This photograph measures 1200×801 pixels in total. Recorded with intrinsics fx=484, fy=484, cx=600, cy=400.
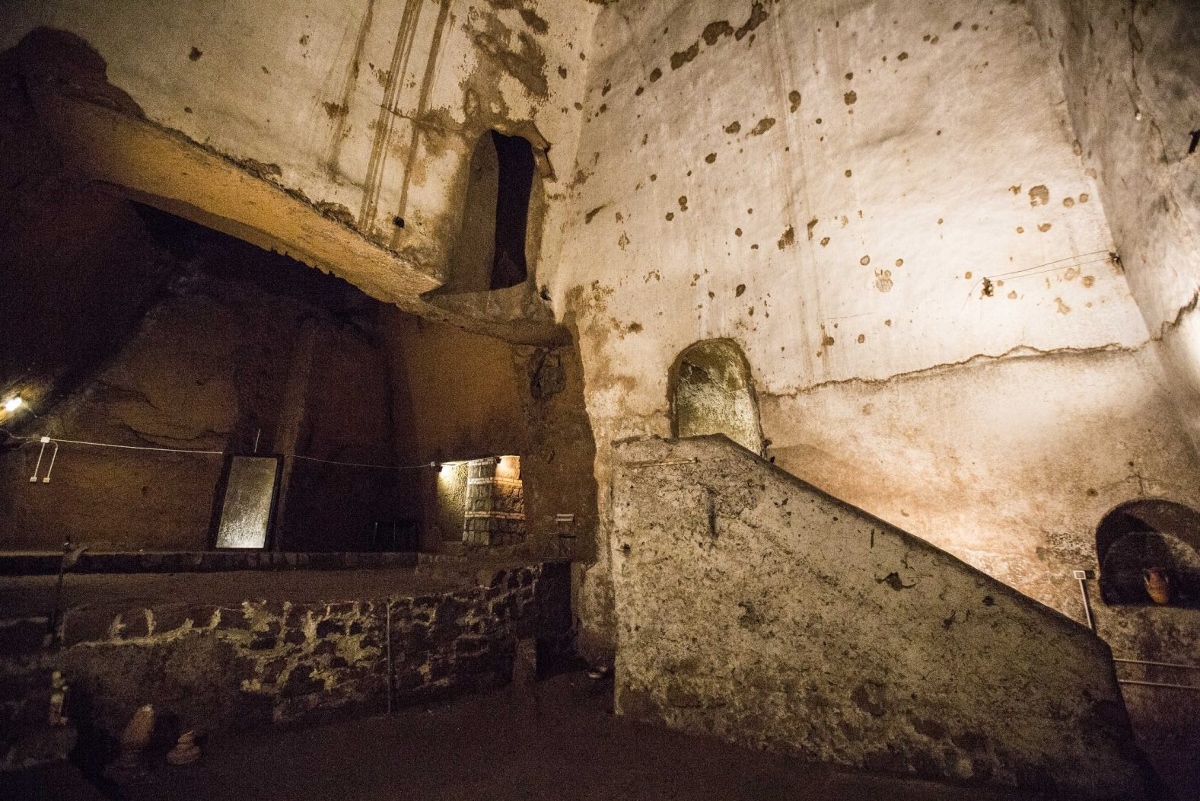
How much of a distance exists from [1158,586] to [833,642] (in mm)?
2030

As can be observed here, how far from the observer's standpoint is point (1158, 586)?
2619 millimetres

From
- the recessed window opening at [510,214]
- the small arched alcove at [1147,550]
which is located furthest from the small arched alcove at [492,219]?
the small arched alcove at [1147,550]

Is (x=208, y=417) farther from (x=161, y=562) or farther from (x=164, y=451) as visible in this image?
(x=161, y=562)

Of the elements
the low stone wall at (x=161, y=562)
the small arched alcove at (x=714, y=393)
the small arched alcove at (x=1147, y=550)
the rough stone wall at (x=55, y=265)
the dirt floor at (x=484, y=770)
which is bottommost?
the dirt floor at (x=484, y=770)

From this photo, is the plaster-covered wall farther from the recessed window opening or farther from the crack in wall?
the recessed window opening

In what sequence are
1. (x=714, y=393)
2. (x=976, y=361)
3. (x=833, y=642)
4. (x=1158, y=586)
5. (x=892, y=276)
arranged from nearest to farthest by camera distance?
(x=833, y=642) → (x=1158, y=586) → (x=976, y=361) → (x=892, y=276) → (x=714, y=393)

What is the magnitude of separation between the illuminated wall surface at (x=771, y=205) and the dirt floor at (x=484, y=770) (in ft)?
3.36

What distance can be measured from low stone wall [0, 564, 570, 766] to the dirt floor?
7.0 inches

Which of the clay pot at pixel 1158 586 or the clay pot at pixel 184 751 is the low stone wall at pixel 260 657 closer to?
the clay pot at pixel 184 751

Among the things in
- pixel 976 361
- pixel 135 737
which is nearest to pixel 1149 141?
pixel 976 361

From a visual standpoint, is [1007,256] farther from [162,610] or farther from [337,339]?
[337,339]

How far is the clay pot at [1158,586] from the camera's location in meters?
2.62

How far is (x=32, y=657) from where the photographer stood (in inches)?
84.0

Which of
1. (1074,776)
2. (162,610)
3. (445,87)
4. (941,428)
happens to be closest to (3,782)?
(162,610)
